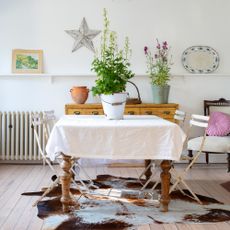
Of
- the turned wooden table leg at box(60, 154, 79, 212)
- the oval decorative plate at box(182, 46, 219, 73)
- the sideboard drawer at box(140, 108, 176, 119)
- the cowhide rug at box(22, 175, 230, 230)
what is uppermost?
the oval decorative plate at box(182, 46, 219, 73)

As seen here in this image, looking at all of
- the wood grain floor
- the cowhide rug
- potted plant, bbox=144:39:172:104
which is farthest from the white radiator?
potted plant, bbox=144:39:172:104

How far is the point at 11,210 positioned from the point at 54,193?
1.93ft

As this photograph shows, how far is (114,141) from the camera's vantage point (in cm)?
307

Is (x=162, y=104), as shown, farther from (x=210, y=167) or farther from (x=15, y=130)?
(x=15, y=130)

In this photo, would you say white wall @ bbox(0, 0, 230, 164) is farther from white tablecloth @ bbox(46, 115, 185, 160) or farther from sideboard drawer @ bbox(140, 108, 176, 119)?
white tablecloth @ bbox(46, 115, 185, 160)

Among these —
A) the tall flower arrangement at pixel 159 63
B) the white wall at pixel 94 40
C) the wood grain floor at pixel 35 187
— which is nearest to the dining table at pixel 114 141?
the wood grain floor at pixel 35 187

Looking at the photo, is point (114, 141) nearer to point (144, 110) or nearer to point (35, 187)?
point (35, 187)

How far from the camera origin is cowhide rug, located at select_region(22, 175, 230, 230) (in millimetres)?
2953

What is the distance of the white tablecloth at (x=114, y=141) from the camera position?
10.1 feet

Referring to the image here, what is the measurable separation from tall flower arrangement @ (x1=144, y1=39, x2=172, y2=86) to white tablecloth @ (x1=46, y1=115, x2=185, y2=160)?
2192 millimetres

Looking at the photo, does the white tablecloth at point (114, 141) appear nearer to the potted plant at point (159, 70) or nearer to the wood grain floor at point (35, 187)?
the wood grain floor at point (35, 187)

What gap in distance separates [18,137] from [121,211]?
8.40 ft

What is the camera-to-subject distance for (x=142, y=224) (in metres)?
2.94

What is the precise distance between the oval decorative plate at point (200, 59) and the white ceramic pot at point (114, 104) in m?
2.28
